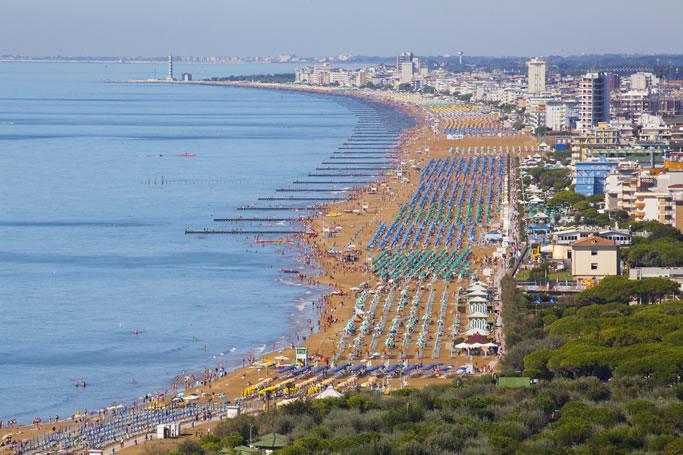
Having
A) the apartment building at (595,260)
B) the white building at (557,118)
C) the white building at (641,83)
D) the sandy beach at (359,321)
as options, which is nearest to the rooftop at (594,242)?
the apartment building at (595,260)

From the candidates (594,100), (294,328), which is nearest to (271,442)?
(294,328)

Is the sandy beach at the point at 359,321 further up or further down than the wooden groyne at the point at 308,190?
further up

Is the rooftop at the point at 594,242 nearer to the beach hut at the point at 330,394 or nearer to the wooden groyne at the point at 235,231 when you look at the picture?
the beach hut at the point at 330,394

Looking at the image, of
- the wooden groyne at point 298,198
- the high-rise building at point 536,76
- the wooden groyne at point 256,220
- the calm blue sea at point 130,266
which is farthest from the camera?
the high-rise building at point 536,76

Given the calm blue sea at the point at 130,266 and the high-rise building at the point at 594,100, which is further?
the high-rise building at the point at 594,100

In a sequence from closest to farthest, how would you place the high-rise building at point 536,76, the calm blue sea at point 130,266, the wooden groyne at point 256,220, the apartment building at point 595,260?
the calm blue sea at point 130,266, the apartment building at point 595,260, the wooden groyne at point 256,220, the high-rise building at point 536,76

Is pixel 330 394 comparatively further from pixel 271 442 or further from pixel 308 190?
pixel 308 190

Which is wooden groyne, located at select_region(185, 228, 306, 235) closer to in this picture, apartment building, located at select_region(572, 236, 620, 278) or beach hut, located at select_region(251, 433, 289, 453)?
apartment building, located at select_region(572, 236, 620, 278)
